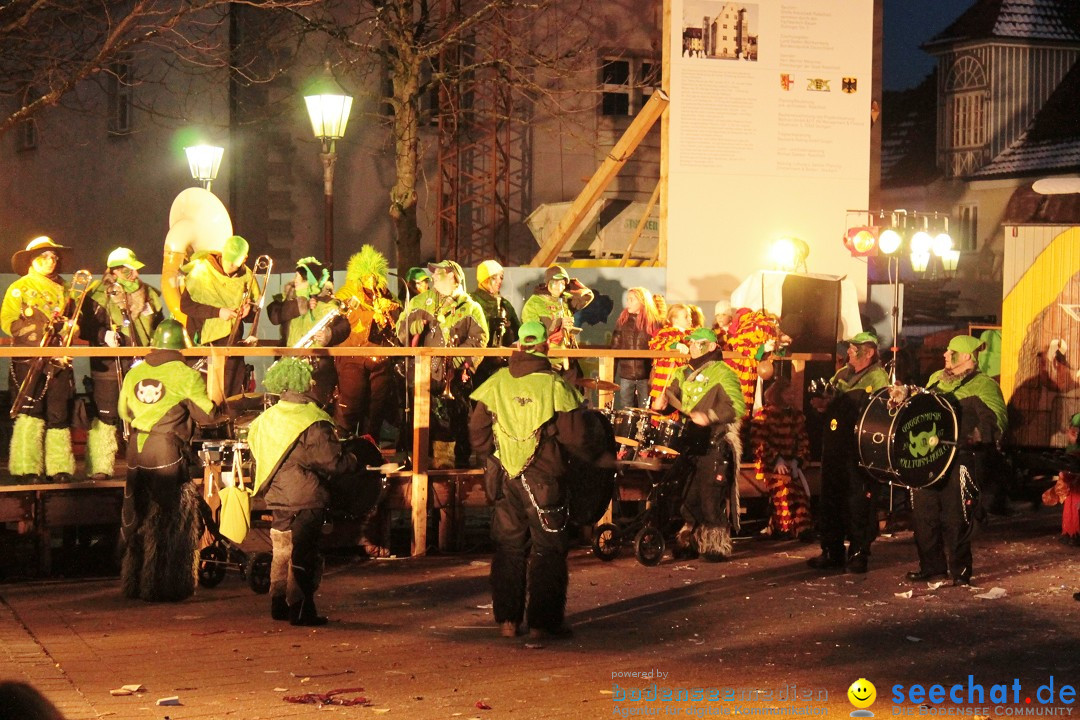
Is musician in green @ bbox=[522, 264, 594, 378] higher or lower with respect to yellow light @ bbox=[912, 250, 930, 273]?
lower

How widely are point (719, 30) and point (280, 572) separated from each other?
934cm

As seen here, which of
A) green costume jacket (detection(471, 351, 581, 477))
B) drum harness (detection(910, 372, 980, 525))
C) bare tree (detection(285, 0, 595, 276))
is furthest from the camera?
bare tree (detection(285, 0, 595, 276))

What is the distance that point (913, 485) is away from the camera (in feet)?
39.8

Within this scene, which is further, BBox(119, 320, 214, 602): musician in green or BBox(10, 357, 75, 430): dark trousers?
BBox(10, 357, 75, 430): dark trousers

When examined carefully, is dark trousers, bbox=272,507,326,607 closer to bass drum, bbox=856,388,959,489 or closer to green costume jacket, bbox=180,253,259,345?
bass drum, bbox=856,388,959,489

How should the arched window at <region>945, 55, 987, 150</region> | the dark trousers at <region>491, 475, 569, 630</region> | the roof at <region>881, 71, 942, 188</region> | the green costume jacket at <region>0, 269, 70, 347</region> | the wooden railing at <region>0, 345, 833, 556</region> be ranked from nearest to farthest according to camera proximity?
the dark trousers at <region>491, 475, 569, 630</region> < the wooden railing at <region>0, 345, 833, 556</region> < the green costume jacket at <region>0, 269, 70, 347</region> < the arched window at <region>945, 55, 987, 150</region> < the roof at <region>881, 71, 942, 188</region>

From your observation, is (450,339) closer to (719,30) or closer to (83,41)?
(719,30)

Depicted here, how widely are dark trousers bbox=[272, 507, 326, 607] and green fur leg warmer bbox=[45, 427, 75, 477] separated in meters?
3.16

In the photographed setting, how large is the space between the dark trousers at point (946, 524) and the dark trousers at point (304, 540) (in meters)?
4.53

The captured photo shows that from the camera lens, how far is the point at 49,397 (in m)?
12.9

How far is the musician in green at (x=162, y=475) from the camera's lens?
446 inches

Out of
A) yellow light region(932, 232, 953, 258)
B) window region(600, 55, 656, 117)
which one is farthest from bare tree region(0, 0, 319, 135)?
yellow light region(932, 232, 953, 258)

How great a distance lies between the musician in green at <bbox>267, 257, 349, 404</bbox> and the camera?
13.6 meters

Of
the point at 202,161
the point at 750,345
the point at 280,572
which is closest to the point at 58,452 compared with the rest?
the point at 280,572
